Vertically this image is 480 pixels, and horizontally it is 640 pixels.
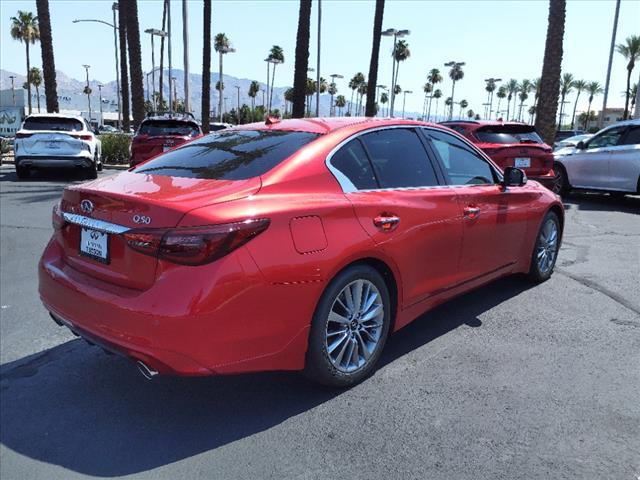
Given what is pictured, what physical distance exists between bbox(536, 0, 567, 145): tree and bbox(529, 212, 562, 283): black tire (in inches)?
403

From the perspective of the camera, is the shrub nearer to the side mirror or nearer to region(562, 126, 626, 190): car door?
region(562, 126, 626, 190): car door

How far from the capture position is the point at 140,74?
20.4 m

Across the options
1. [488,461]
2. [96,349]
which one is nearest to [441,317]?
[488,461]

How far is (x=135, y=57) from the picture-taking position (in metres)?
20.4

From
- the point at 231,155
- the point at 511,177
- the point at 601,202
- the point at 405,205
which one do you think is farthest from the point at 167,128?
the point at 405,205

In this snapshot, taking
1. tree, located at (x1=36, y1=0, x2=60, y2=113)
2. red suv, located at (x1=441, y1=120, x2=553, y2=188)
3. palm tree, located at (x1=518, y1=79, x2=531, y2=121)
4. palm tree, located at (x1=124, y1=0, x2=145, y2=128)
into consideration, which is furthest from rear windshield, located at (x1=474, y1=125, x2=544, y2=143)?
palm tree, located at (x1=518, y1=79, x2=531, y2=121)

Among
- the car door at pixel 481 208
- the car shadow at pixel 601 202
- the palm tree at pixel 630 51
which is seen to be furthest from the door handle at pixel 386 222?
the palm tree at pixel 630 51

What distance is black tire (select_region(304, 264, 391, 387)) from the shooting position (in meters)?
3.10

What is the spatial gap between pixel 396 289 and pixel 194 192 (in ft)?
4.71

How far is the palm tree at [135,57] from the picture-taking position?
19.6 metres

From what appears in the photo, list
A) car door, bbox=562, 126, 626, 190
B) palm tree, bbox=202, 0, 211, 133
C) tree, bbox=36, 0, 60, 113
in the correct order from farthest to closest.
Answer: palm tree, bbox=202, 0, 211, 133 → tree, bbox=36, 0, 60, 113 → car door, bbox=562, 126, 626, 190

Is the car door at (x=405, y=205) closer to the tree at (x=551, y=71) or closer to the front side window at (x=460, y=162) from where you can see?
the front side window at (x=460, y=162)

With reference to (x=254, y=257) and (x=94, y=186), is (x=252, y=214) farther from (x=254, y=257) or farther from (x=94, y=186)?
(x=94, y=186)

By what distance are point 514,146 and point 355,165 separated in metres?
6.91
